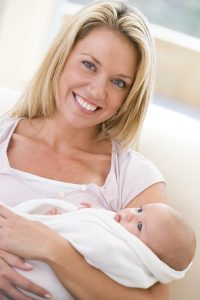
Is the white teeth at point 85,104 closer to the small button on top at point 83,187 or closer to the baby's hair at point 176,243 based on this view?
the small button on top at point 83,187

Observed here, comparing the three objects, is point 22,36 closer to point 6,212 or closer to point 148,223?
point 6,212

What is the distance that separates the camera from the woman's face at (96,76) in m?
1.63

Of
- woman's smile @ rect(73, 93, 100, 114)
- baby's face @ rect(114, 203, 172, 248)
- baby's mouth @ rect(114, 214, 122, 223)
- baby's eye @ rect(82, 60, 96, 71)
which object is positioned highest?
baby's eye @ rect(82, 60, 96, 71)

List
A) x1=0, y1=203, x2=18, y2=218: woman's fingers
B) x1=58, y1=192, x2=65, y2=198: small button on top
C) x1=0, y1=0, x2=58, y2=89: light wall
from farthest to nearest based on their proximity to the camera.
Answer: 1. x1=0, y1=0, x2=58, y2=89: light wall
2. x1=58, y1=192, x2=65, y2=198: small button on top
3. x1=0, y1=203, x2=18, y2=218: woman's fingers

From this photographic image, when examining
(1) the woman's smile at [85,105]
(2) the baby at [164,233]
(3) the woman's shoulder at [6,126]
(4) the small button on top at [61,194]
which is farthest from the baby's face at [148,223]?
(3) the woman's shoulder at [6,126]

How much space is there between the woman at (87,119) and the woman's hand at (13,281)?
0.31 m

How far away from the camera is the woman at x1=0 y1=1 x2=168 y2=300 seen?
164 cm

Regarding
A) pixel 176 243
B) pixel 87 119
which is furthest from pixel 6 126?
pixel 176 243

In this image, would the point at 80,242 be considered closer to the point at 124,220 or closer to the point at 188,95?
the point at 124,220

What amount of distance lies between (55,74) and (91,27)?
0.21 m

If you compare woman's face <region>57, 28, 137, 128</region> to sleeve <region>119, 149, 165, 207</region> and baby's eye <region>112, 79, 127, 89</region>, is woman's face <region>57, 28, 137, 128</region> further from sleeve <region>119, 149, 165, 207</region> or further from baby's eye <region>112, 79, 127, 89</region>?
sleeve <region>119, 149, 165, 207</region>

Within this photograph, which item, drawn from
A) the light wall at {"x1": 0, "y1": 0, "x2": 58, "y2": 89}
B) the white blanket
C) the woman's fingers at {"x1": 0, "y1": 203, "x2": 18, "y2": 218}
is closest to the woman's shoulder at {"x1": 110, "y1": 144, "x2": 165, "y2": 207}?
the white blanket

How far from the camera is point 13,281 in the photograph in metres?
1.29

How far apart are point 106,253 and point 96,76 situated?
0.62 metres
